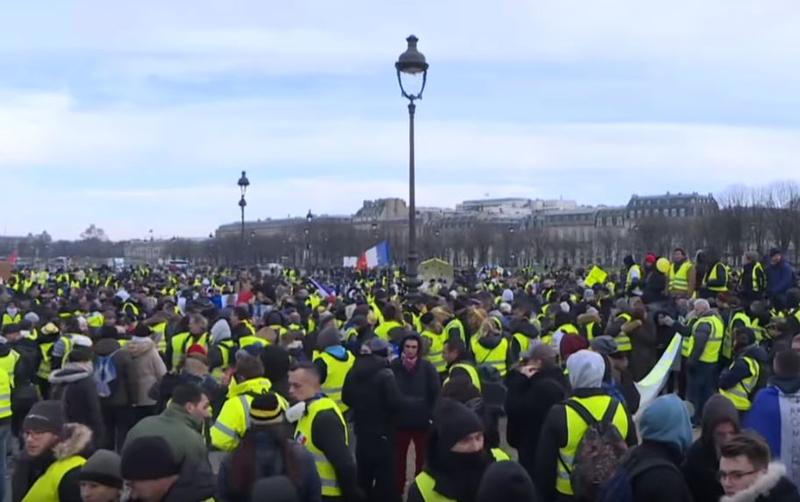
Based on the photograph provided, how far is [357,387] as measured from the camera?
6938 mm

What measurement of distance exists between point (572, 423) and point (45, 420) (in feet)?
9.47

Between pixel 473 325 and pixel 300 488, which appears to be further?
pixel 473 325

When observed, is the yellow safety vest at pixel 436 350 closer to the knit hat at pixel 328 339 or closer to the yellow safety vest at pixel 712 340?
the knit hat at pixel 328 339

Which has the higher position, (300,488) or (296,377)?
(296,377)

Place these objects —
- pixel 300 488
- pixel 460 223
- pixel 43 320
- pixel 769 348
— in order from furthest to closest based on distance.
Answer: pixel 460 223, pixel 43 320, pixel 769 348, pixel 300 488

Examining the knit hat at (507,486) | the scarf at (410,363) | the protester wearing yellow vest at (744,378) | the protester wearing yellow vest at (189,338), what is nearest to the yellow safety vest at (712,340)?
the protester wearing yellow vest at (744,378)

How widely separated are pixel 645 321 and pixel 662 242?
7967 cm

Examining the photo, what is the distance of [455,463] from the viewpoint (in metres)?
4.29

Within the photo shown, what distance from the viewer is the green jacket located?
4.73 metres

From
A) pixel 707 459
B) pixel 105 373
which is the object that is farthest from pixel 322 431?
pixel 105 373

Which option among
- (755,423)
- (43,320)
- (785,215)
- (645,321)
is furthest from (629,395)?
(785,215)

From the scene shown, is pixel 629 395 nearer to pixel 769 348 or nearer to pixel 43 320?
pixel 769 348

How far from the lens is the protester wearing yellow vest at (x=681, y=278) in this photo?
15.3 m

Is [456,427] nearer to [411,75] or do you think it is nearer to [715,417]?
[715,417]
